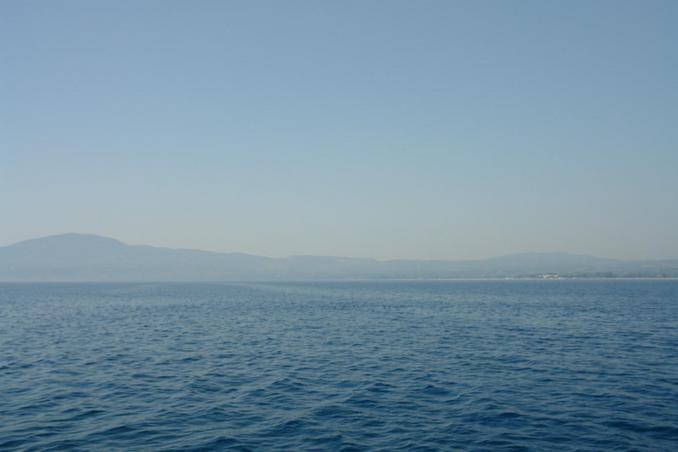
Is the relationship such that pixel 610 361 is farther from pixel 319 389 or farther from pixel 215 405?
pixel 215 405

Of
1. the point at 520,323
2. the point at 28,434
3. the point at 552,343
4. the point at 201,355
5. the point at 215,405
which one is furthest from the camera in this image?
the point at 520,323

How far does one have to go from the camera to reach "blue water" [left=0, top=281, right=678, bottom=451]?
68.7 ft

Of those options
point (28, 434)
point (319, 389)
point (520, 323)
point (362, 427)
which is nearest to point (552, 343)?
point (520, 323)

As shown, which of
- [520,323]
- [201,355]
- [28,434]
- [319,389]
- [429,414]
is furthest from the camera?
[520,323]

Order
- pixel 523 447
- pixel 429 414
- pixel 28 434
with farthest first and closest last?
1. pixel 429 414
2. pixel 28 434
3. pixel 523 447

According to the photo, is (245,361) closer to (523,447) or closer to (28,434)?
(28,434)

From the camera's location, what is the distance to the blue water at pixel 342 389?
20.9m

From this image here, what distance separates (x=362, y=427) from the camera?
2216 centimetres

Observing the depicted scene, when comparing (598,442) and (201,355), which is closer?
(598,442)

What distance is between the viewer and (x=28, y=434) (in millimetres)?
21406

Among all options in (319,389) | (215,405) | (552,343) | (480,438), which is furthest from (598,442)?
(552,343)

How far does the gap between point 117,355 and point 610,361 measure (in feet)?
126

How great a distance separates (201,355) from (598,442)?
30.1 meters

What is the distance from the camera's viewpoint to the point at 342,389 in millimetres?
29094
